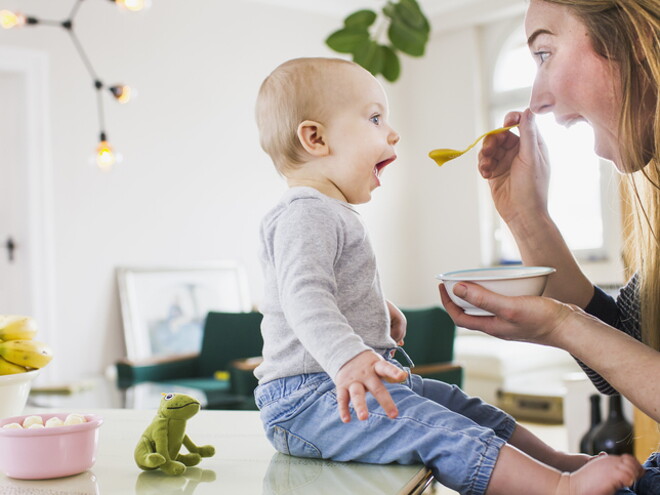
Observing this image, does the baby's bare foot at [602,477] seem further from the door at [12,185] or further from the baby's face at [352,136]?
the door at [12,185]

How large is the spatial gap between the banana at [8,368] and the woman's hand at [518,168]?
0.89 metres

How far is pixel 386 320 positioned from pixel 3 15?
3.29 metres

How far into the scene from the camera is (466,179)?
6750 millimetres

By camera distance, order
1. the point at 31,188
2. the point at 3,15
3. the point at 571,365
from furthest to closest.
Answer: the point at 571,365 < the point at 31,188 < the point at 3,15

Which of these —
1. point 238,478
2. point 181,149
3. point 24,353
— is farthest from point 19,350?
point 181,149

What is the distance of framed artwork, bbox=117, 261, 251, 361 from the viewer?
5016mm

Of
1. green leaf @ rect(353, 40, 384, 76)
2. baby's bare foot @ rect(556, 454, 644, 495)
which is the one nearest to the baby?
baby's bare foot @ rect(556, 454, 644, 495)

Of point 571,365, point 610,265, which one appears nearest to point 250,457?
point 571,365

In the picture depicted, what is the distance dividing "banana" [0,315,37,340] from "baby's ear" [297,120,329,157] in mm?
562

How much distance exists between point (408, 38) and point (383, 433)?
8.13 feet

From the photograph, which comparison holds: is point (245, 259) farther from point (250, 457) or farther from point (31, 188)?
point (250, 457)

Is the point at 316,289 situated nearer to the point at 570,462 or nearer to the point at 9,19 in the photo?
the point at 570,462

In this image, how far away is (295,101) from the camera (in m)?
1.19

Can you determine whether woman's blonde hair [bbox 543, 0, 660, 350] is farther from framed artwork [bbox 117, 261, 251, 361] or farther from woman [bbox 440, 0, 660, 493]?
framed artwork [bbox 117, 261, 251, 361]
